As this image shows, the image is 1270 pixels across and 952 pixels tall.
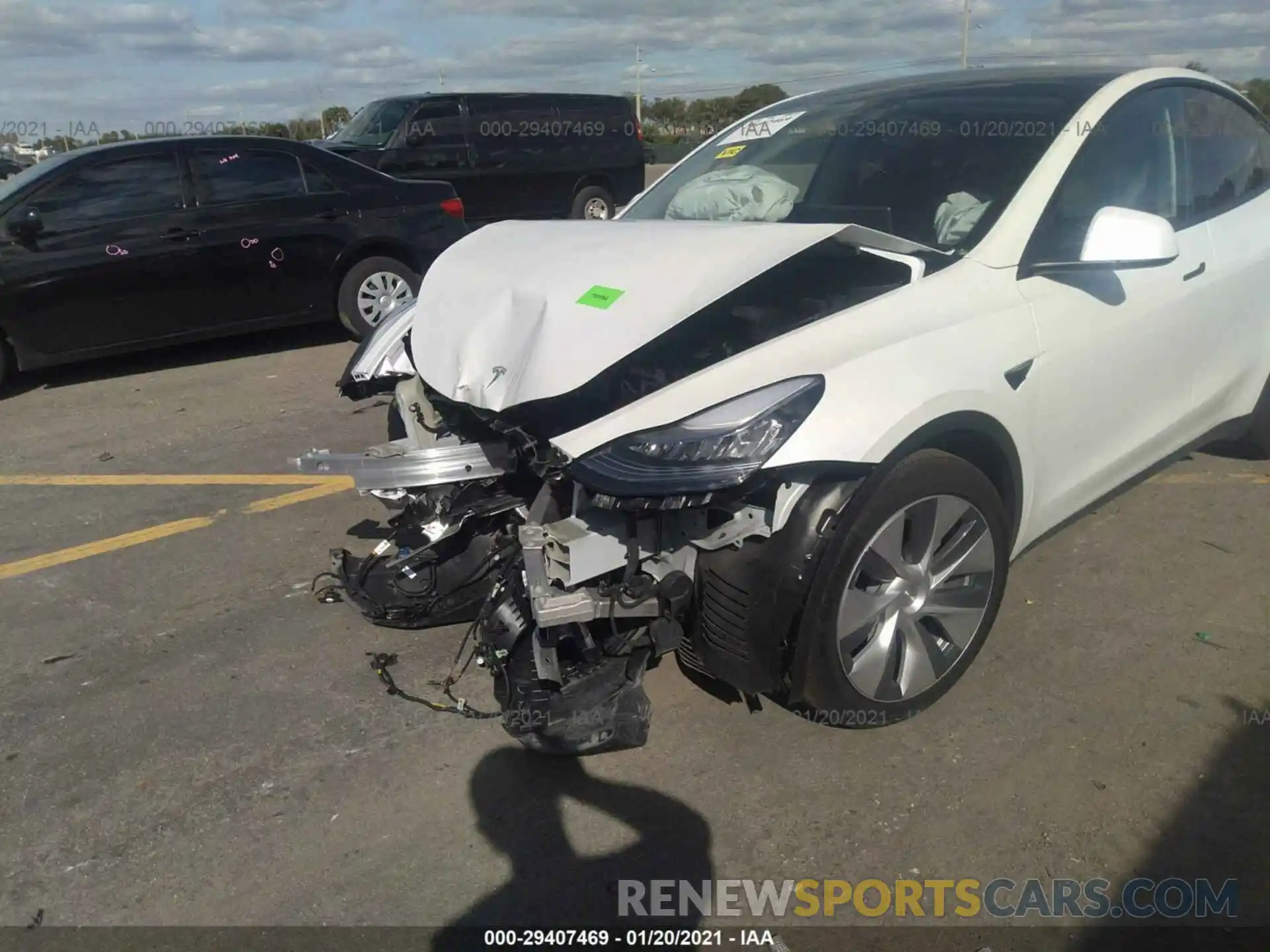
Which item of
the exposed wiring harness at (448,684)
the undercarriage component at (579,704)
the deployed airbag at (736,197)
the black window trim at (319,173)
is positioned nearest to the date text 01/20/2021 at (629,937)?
the undercarriage component at (579,704)

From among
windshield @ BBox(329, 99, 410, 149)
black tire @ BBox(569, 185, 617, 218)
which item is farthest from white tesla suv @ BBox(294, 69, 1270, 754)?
black tire @ BBox(569, 185, 617, 218)

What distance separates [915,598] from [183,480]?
4.08 m

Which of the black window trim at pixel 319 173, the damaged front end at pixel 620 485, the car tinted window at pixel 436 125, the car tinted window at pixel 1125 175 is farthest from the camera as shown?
the car tinted window at pixel 436 125

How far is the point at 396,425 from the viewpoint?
12.2 ft

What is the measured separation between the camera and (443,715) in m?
3.07

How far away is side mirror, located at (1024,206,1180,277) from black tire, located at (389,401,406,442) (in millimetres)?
2276

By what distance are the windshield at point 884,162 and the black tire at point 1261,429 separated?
1.82m

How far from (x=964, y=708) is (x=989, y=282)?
130cm

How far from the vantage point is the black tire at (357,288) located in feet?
27.0

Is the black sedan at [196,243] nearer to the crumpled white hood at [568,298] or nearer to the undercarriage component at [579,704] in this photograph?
the crumpled white hood at [568,298]

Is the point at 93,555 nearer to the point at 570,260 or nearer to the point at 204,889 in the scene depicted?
the point at 204,889

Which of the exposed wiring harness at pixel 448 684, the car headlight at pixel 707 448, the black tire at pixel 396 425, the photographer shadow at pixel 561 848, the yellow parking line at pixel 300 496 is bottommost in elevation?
the photographer shadow at pixel 561 848

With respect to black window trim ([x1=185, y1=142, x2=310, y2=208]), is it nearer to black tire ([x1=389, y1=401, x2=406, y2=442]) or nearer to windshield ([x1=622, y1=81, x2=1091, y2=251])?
windshield ([x1=622, y1=81, x2=1091, y2=251])

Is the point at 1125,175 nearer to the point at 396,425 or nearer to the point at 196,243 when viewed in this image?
the point at 396,425
